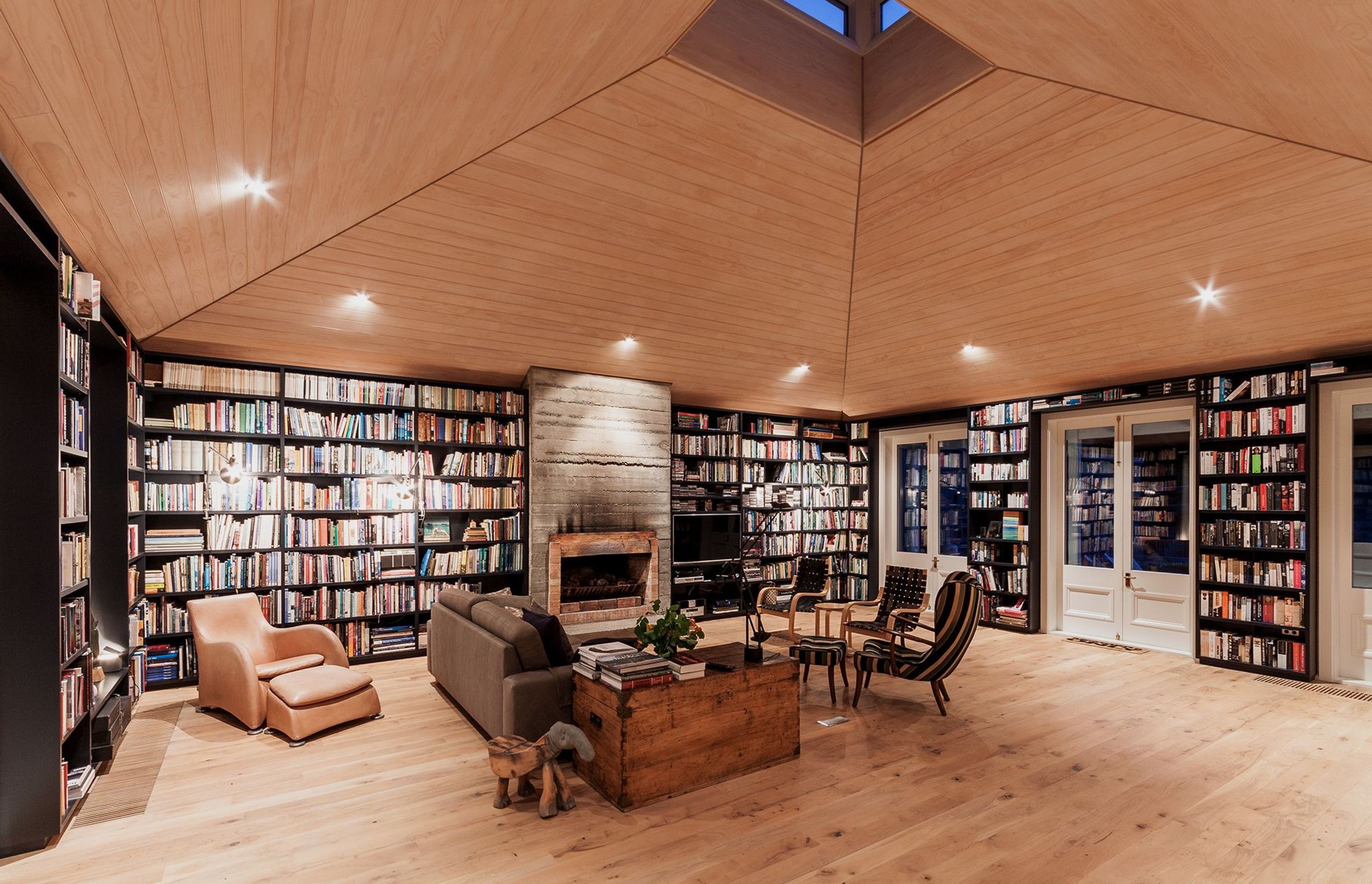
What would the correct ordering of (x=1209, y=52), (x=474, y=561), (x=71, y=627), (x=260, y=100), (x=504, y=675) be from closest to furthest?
(x=260, y=100)
(x=1209, y=52)
(x=71, y=627)
(x=504, y=675)
(x=474, y=561)

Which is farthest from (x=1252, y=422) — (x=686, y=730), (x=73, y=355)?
(x=73, y=355)

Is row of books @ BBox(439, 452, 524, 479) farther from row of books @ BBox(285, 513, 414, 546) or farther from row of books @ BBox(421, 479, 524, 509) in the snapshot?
row of books @ BBox(285, 513, 414, 546)

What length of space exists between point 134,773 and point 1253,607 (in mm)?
8274

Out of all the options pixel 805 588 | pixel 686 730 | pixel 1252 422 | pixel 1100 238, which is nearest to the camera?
pixel 686 730

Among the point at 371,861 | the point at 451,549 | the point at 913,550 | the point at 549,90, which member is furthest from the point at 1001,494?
the point at 371,861

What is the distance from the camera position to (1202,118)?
3.47 m

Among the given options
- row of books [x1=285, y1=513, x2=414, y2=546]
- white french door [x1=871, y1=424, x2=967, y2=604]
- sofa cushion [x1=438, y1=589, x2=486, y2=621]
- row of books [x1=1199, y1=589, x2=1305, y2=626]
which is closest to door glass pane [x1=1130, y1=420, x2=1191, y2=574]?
row of books [x1=1199, y1=589, x2=1305, y2=626]

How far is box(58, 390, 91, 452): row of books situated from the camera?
9.96 ft

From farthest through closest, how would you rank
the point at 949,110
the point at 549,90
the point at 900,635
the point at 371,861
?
the point at 900,635 → the point at 949,110 → the point at 549,90 → the point at 371,861

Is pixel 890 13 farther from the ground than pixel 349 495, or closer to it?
farther from the ground

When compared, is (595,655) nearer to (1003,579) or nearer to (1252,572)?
(1252,572)

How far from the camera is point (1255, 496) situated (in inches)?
239

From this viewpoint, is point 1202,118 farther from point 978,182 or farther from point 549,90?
point 549,90

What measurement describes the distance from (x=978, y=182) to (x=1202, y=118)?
123cm
